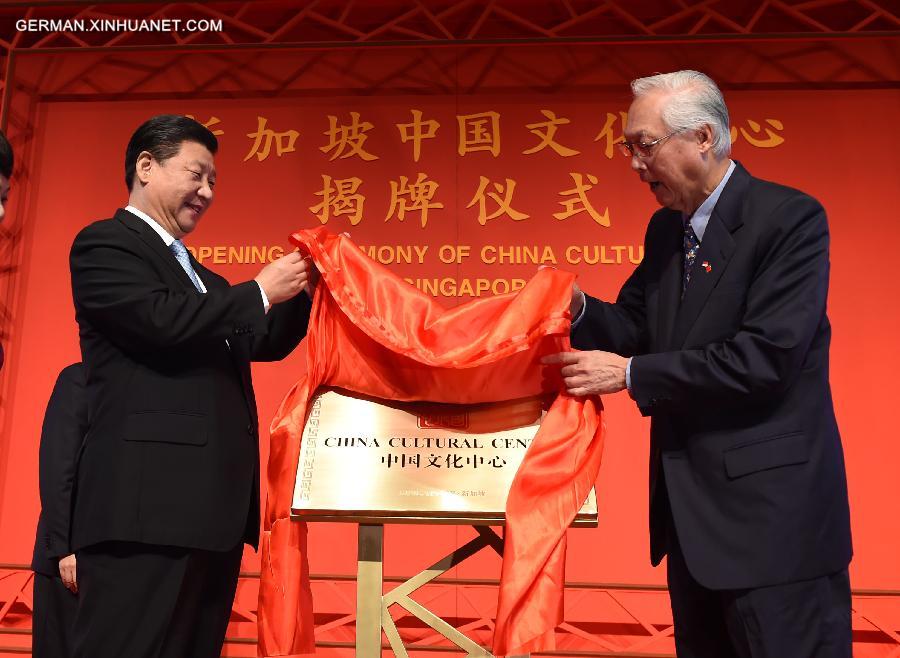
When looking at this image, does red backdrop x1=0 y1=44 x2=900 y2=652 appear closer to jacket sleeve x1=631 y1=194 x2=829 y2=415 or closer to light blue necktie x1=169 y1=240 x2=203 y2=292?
light blue necktie x1=169 y1=240 x2=203 y2=292

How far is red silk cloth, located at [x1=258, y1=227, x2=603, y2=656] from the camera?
1444mm

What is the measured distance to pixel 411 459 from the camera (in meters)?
1.54

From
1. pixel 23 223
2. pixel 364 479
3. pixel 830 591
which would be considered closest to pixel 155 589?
pixel 364 479

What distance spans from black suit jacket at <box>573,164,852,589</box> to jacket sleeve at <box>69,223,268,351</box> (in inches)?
30.1

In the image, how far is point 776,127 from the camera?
3715 mm

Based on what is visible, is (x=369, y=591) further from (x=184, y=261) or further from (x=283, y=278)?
(x=184, y=261)

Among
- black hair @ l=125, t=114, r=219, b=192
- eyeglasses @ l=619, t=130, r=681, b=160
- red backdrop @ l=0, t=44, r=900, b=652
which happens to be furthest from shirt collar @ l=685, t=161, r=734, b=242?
red backdrop @ l=0, t=44, r=900, b=652

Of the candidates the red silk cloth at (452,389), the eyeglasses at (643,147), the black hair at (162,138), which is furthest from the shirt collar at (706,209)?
the black hair at (162,138)

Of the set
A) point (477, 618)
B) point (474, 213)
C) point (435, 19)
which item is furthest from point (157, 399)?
point (435, 19)

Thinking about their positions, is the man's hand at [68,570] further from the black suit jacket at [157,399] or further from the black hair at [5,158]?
the black hair at [5,158]

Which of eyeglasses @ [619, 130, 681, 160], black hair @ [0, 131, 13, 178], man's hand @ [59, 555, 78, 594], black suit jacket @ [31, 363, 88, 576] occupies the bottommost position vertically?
man's hand @ [59, 555, 78, 594]

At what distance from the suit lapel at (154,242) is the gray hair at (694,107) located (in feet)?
3.30

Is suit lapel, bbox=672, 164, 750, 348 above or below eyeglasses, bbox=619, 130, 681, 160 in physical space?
below

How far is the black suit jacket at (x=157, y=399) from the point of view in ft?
4.74
